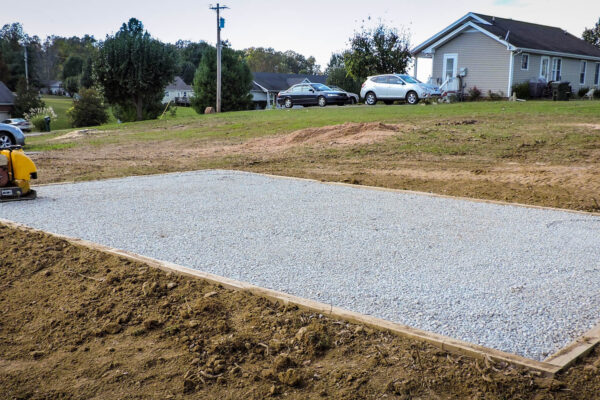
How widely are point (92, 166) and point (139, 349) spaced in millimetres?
9838

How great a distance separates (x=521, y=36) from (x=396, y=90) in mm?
8950

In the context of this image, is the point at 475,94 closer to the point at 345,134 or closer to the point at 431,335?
the point at 345,134

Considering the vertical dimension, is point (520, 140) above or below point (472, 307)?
above

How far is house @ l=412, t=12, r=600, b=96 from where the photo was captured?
29.6 metres

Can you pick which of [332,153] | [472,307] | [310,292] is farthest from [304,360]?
[332,153]

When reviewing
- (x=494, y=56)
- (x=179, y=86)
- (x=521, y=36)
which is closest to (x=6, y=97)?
(x=179, y=86)

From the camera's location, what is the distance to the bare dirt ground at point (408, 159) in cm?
867

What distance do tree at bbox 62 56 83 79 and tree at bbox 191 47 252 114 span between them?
2646 inches

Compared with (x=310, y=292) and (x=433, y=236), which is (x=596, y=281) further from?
(x=310, y=292)

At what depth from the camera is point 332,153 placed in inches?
509

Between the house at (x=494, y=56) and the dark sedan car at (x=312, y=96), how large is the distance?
5375mm

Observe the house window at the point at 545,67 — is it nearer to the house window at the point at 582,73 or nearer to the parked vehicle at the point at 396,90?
the house window at the point at 582,73

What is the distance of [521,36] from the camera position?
103 feet

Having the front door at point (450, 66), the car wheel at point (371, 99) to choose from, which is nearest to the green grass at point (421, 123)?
the car wheel at point (371, 99)
